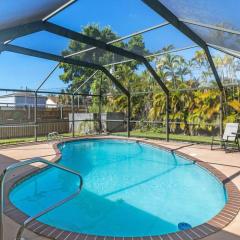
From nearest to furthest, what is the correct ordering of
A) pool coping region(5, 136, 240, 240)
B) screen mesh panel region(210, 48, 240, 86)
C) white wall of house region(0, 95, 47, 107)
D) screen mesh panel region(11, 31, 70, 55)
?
pool coping region(5, 136, 240, 240) → screen mesh panel region(11, 31, 70, 55) → screen mesh panel region(210, 48, 240, 86) → white wall of house region(0, 95, 47, 107)

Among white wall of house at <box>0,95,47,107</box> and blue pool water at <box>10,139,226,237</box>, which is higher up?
white wall of house at <box>0,95,47,107</box>

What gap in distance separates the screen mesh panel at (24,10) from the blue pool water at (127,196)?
3.46 meters

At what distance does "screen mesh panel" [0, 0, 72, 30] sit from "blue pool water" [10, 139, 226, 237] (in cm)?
346

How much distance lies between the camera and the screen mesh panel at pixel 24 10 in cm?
467

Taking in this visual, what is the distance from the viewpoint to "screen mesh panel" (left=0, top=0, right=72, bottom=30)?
467cm

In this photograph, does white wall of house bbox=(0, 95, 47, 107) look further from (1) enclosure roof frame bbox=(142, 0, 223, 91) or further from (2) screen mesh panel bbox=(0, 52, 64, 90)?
(1) enclosure roof frame bbox=(142, 0, 223, 91)

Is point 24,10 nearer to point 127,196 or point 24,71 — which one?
point 127,196

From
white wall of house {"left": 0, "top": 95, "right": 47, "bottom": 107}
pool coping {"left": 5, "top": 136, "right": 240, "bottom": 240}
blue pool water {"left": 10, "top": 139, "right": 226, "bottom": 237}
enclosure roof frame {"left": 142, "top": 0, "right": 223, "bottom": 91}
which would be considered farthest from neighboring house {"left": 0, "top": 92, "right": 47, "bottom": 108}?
pool coping {"left": 5, "top": 136, "right": 240, "bottom": 240}

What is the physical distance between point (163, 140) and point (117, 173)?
5660 mm

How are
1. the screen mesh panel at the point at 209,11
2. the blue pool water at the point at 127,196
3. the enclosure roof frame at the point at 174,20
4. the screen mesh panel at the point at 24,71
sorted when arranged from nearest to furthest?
the blue pool water at the point at 127,196 < the screen mesh panel at the point at 209,11 < the enclosure roof frame at the point at 174,20 < the screen mesh panel at the point at 24,71

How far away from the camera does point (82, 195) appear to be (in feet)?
19.2

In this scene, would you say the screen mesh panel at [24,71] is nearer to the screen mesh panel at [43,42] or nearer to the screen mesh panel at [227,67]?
the screen mesh panel at [43,42]

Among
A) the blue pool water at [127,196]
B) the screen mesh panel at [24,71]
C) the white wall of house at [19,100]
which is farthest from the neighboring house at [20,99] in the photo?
the blue pool water at [127,196]

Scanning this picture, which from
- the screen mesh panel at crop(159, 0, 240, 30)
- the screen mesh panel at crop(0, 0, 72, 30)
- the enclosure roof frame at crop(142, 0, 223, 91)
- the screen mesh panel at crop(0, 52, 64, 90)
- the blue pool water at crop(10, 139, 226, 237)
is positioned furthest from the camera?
the screen mesh panel at crop(0, 52, 64, 90)
